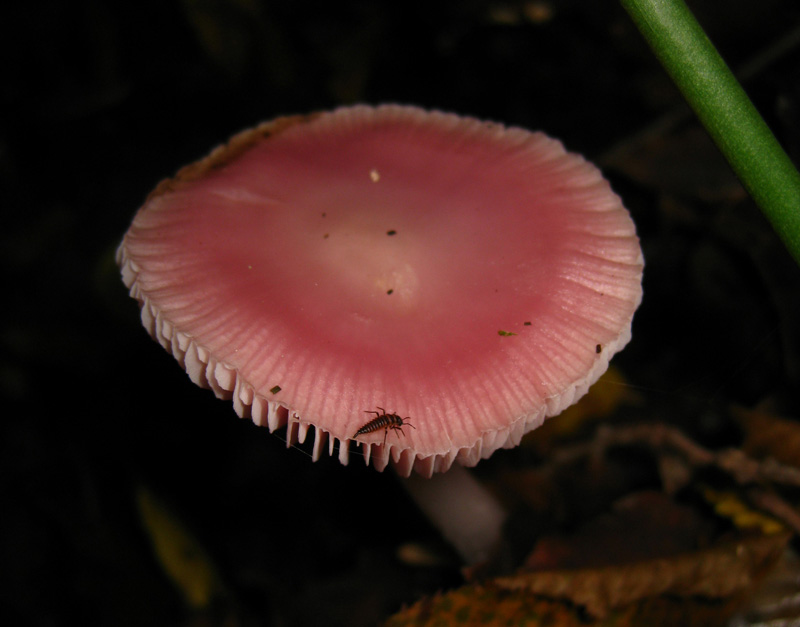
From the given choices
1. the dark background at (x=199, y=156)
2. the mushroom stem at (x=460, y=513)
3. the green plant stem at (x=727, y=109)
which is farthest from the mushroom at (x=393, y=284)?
the dark background at (x=199, y=156)

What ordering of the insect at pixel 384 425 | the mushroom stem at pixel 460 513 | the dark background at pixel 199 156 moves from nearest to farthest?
the insect at pixel 384 425
the mushroom stem at pixel 460 513
the dark background at pixel 199 156

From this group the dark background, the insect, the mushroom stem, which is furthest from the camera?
the dark background

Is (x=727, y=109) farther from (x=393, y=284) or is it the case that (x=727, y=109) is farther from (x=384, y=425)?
(x=384, y=425)

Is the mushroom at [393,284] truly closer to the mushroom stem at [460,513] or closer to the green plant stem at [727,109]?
the green plant stem at [727,109]

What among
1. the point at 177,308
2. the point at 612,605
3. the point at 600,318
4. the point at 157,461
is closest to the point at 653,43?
the point at 600,318

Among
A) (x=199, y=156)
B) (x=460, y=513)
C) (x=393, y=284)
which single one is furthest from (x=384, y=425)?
(x=199, y=156)

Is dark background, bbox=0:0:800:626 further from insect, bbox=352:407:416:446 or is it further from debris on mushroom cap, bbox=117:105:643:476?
insect, bbox=352:407:416:446

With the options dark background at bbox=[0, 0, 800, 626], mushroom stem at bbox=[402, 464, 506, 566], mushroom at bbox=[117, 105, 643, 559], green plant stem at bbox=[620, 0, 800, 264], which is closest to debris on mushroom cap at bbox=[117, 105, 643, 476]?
mushroom at bbox=[117, 105, 643, 559]
